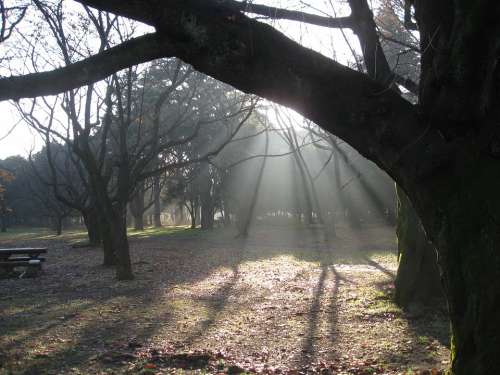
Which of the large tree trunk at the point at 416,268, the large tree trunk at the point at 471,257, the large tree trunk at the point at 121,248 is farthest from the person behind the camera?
the large tree trunk at the point at 121,248

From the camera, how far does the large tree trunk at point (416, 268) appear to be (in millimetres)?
7922

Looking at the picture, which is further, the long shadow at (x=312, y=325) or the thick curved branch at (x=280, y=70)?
the long shadow at (x=312, y=325)

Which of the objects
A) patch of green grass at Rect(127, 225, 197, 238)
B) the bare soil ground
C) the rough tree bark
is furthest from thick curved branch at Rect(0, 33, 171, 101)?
patch of green grass at Rect(127, 225, 197, 238)

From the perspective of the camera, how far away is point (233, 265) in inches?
611

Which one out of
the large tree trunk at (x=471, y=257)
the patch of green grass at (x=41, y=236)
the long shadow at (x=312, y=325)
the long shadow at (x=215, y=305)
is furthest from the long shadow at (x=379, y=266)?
the patch of green grass at (x=41, y=236)

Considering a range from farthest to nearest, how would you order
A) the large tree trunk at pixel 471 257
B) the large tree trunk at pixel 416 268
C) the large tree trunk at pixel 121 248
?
1. the large tree trunk at pixel 121 248
2. the large tree trunk at pixel 416 268
3. the large tree trunk at pixel 471 257

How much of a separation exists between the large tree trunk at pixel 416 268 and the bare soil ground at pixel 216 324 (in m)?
0.34

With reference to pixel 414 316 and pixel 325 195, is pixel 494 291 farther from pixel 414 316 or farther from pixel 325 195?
pixel 325 195

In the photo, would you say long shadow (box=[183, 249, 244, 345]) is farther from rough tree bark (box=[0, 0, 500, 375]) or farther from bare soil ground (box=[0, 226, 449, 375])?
rough tree bark (box=[0, 0, 500, 375])

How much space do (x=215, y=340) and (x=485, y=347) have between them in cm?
414

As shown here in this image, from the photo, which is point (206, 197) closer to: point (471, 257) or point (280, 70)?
point (280, 70)

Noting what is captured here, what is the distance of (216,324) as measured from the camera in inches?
Result: 292

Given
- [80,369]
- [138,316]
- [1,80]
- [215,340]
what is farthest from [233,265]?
[1,80]

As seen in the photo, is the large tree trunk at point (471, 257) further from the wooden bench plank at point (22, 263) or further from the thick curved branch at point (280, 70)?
the wooden bench plank at point (22, 263)
